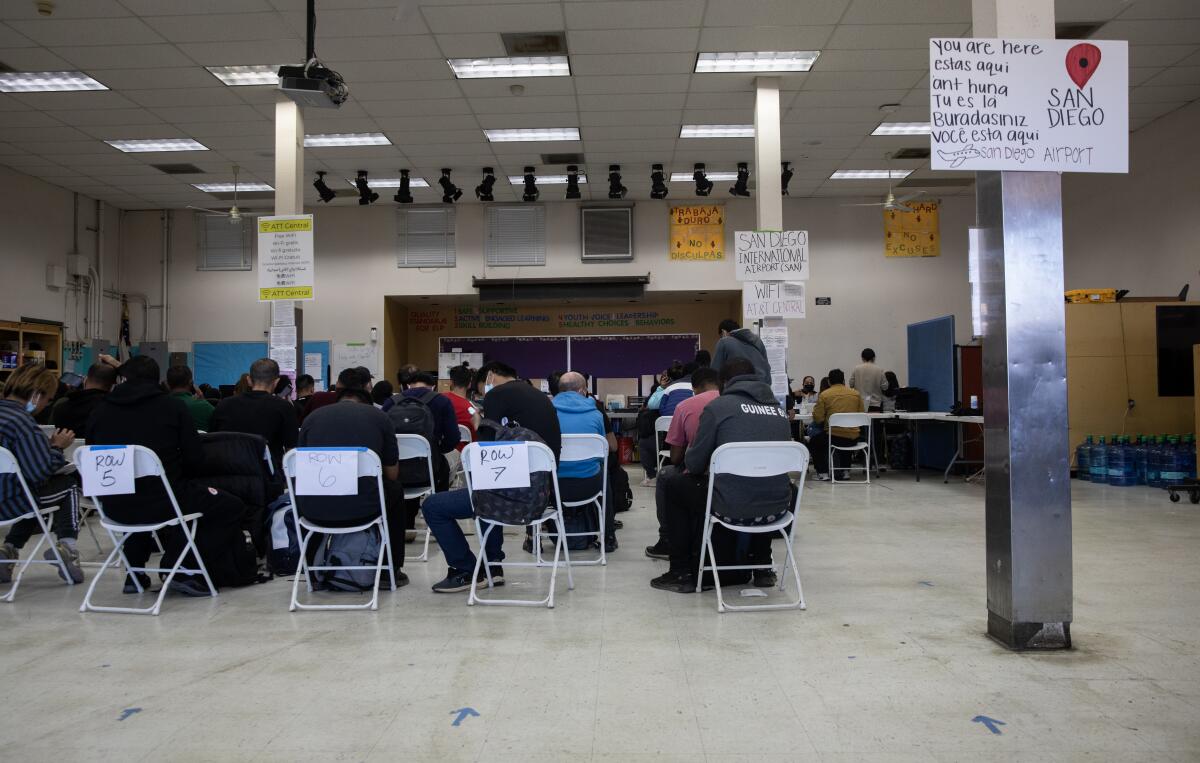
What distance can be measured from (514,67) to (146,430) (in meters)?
5.43

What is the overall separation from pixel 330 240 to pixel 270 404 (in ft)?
30.6

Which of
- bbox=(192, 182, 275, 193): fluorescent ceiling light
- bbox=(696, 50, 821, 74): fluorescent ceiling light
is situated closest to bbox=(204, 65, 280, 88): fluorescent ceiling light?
bbox=(192, 182, 275, 193): fluorescent ceiling light

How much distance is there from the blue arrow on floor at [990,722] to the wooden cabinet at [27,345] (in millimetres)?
11231

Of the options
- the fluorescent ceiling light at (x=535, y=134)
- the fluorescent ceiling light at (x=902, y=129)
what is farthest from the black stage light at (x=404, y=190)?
the fluorescent ceiling light at (x=902, y=129)

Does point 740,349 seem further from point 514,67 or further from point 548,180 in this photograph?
point 548,180

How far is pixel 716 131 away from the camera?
9.73 meters

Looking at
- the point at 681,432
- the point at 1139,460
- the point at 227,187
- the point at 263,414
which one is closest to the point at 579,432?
the point at 681,432

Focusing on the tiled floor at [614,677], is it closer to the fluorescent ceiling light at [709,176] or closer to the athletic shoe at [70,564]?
the athletic shoe at [70,564]

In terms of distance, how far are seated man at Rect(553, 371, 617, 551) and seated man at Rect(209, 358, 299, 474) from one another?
161 cm

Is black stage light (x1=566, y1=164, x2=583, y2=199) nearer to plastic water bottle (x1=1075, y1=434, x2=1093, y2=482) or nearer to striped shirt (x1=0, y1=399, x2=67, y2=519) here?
plastic water bottle (x1=1075, y1=434, x2=1093, y2=482)

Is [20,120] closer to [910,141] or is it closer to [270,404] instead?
[270,404]

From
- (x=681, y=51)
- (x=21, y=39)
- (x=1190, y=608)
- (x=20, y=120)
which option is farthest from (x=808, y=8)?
(x=20, y=120)

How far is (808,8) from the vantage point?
670 centimetres

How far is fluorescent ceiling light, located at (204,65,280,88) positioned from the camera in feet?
25.6
